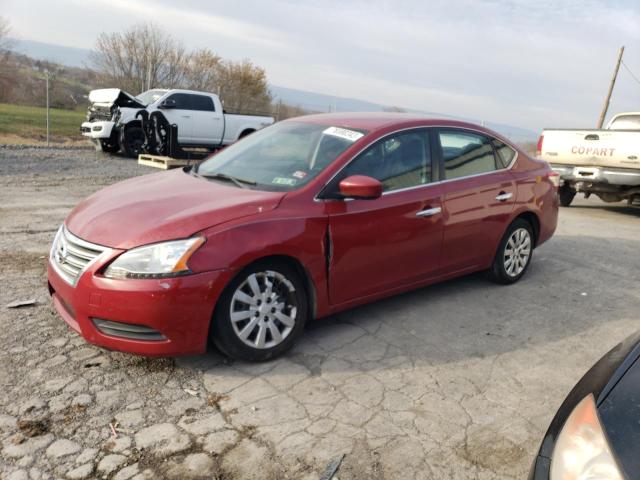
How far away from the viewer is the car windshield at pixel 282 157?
155 inches

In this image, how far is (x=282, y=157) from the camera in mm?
4234

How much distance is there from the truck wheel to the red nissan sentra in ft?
21.1

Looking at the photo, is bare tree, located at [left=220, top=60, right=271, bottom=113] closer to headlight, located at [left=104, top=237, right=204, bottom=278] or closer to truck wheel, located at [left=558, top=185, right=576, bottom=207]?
truck wheel, located at [left=558, top=185, right=576, bottom=207]

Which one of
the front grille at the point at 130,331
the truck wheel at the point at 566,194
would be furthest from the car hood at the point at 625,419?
the truck wheel at the point at 566,194

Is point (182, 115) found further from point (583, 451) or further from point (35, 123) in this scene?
point (583, 451)

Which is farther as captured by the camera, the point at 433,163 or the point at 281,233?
the point at 433,163

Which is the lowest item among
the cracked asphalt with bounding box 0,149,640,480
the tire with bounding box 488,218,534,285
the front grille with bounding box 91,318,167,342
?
the cracked asphalt with bounding box 0,149,640,480

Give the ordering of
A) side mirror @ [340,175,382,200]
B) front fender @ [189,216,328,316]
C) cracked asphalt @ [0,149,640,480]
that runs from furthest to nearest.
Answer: side mirror @ [340,175,382,200] → front fender @ [189,216,328,316] → cracked asphalt @ [0,149,640,480]

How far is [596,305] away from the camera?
5.11m

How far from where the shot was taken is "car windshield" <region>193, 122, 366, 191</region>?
12.9 feet

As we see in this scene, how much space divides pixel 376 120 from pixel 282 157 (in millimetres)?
878

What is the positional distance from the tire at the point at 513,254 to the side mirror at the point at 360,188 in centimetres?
206

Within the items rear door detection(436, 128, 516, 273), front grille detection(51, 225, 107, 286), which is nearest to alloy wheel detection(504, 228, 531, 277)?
rear door detection(436, 128, 516, 273)

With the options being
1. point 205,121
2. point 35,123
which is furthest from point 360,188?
point 35,123
